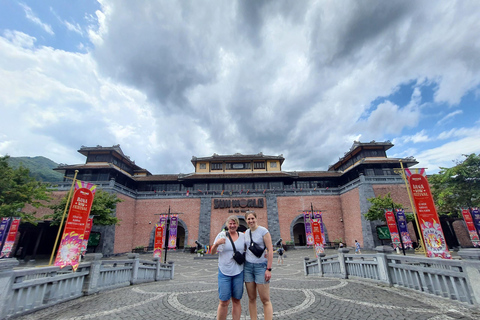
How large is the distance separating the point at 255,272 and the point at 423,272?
15.1 ft

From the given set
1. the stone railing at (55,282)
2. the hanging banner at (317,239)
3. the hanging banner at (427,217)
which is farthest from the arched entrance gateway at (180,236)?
the hanging banner at (427,217)

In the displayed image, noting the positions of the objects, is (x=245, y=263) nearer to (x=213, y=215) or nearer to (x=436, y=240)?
(x=436, y=240)

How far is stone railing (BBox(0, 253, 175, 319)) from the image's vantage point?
400cm

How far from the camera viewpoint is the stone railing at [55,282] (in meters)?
4.00

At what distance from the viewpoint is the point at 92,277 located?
603 centimetres

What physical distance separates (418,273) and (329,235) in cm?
2012

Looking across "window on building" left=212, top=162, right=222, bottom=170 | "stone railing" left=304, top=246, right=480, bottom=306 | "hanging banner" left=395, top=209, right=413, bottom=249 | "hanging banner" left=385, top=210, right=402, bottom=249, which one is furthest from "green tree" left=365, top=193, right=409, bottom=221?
"window on building" left=212, top=162, right=222, bottom=170

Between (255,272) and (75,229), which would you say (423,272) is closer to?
(255,272)

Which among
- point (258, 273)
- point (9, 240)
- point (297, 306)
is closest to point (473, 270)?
point (297, 306)

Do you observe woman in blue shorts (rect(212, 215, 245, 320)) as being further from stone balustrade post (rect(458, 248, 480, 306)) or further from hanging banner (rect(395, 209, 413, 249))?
hanging banner (rect(395, 209, 413, 249))

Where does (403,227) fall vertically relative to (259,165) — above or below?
below

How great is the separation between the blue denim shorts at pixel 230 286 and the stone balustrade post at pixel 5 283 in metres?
4.00

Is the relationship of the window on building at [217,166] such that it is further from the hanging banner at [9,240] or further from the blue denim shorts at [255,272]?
the blue denim shorts at [255,272]

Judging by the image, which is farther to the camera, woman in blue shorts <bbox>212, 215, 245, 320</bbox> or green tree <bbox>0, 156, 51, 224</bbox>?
green tree <bbox>0, 156, 51, 224</bbox>
